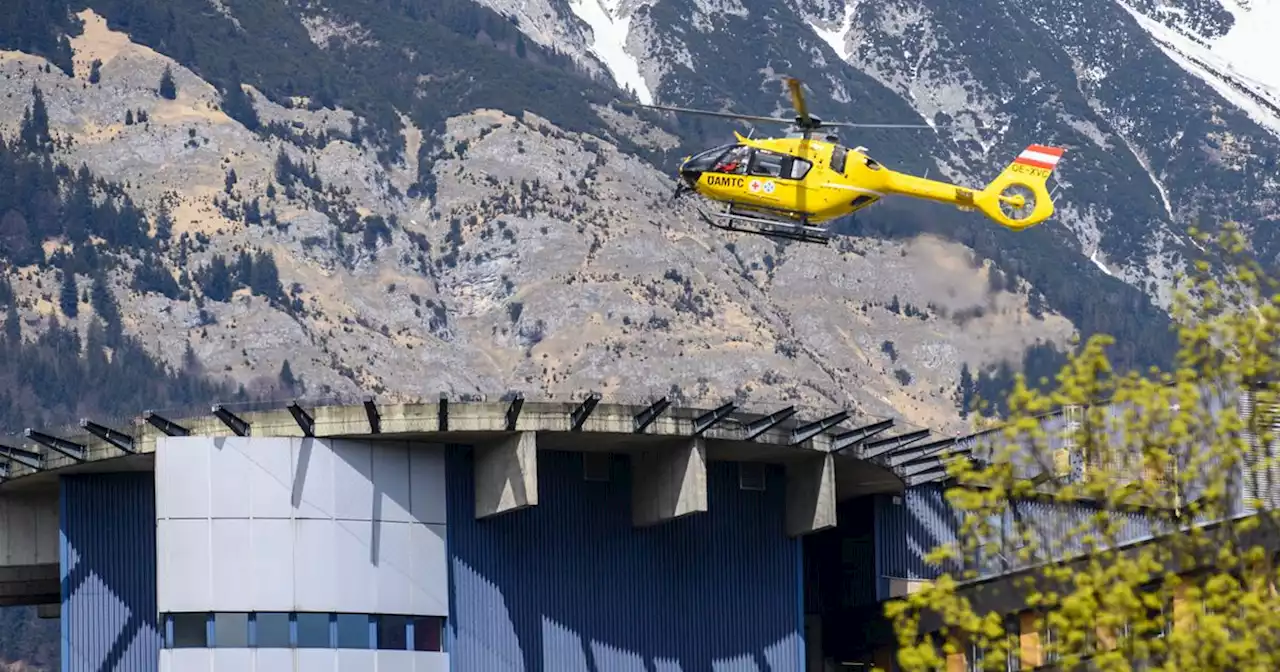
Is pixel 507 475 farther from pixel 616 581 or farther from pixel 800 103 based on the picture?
pixel 800 103

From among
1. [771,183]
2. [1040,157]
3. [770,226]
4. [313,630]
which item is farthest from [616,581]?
[1040,157]

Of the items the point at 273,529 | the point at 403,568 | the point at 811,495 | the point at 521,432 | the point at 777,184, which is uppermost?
the point at 777,184

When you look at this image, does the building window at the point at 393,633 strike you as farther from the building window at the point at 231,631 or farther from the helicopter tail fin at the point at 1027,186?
the helicopter tail fin at the point at 1027,186

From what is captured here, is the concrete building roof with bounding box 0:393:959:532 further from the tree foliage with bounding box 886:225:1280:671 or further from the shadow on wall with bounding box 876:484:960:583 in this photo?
the tree foliage with bounding box 886:225:1280:671

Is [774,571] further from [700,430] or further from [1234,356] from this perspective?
[1234,356]

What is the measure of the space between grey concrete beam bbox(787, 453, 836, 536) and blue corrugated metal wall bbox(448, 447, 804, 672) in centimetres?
61

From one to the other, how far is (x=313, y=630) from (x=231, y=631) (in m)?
2.34

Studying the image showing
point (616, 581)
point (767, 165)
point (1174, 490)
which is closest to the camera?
point (1174, 490)

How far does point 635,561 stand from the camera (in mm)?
88688

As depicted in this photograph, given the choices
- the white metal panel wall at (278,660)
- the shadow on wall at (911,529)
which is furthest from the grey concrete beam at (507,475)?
the shadow on wall at (911,529)

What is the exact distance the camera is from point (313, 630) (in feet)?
268

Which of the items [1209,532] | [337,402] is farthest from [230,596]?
[1209,532]

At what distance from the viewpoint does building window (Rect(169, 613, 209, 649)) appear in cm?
8194

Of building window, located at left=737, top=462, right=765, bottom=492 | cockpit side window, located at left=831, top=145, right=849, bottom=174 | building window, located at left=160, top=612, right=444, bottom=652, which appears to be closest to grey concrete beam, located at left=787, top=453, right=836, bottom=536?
building window, located at left=737, top=462, right=765, bottom=492
